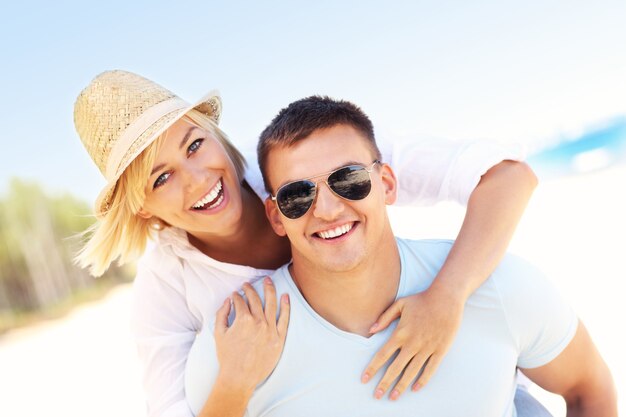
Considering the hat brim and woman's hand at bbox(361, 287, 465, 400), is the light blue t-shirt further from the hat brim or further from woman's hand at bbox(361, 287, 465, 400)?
the hat brim

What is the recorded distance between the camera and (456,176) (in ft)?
8.48

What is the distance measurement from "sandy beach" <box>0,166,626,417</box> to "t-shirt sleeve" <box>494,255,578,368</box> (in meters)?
2.39

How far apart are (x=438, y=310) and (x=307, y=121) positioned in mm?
904

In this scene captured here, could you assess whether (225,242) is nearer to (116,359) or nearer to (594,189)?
(116,359)

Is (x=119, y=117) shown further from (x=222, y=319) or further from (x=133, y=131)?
(x=222, y=319)

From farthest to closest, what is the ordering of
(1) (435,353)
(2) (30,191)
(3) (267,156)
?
(2) (30,191) < (3) (267,156) < (1) (435,353)

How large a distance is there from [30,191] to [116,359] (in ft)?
27.1

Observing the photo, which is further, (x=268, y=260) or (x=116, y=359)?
(x=116, y=359)

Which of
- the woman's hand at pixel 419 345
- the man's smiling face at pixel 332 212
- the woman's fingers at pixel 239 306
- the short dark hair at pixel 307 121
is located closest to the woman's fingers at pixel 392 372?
the woman's hand at pixel 419 345

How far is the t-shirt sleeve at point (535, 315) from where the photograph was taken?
2062 mm

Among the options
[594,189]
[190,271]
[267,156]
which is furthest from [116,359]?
[594,189]

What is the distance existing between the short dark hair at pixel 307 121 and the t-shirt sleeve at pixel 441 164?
1.13 ft

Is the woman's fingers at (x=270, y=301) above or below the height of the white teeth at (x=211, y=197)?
below

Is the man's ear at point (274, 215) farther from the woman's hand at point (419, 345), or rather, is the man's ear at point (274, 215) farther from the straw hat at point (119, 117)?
the woman's hand at point (419, 345)
